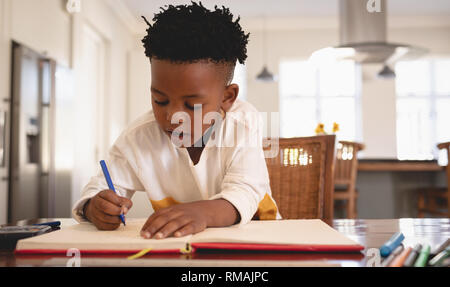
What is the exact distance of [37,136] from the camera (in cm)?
265

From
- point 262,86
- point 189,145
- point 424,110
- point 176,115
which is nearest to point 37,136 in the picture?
point 189,145

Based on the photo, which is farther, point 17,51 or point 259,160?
point 17,51

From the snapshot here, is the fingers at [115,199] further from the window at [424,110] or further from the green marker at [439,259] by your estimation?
the window at [424,110]

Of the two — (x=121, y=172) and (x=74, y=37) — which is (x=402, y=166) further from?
(x=74, y=37)

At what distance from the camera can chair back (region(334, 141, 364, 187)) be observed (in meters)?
2.69

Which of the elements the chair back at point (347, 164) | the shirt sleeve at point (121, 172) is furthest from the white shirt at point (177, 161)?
the chair back at point (347, 164)

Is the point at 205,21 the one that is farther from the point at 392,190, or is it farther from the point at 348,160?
the point at 392,190

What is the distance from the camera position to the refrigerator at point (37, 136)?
7.88ft

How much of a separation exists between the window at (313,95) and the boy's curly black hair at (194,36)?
4993 millimetres

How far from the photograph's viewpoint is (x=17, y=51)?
2.43m

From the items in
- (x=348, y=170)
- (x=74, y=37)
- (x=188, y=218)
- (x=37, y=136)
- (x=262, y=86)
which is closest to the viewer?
(x=188, y=218)

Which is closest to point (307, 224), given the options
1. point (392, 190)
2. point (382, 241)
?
point (382, 241)

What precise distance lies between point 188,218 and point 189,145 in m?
0.23
